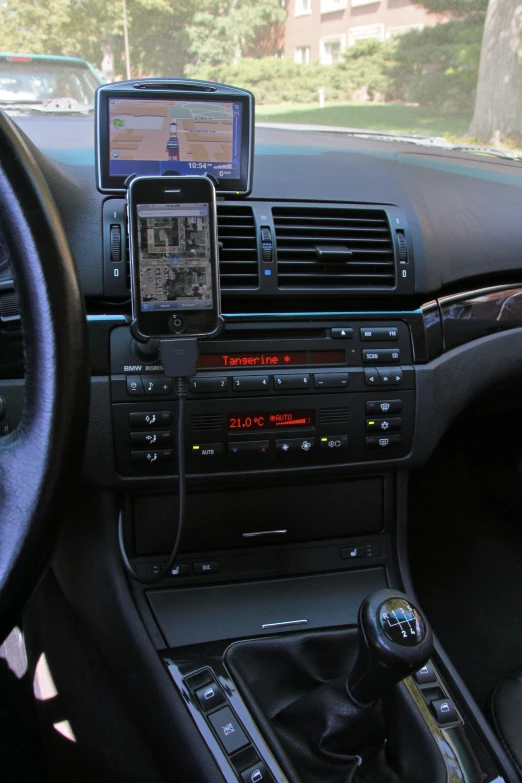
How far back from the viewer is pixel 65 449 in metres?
0.87

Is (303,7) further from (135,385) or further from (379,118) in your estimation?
(135,385)

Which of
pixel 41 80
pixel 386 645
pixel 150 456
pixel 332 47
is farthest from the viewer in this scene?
pixel 332 47

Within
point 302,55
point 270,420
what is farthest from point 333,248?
point 302,55

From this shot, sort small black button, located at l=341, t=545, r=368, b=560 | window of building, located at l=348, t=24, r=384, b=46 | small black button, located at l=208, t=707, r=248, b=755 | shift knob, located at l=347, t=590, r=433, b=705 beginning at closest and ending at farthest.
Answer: shift knob, located at l=347, t=590, r=433, b=705, small black button, located at l=208, t=707, r=248, b=755, small black button, located at l=341, t=545, r=368, b=560, window of building, located at l=348, t=24, r=384, b=46

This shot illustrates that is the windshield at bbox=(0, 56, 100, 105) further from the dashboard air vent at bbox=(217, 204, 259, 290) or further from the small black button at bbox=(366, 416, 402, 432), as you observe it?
the small black button at bbox=(366, 416, 402, 432)

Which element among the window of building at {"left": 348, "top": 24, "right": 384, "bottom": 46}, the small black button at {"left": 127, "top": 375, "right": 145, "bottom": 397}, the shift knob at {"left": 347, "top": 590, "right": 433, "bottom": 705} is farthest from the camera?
the window of building at {"left": 348, "top": 24, "right": 384, "bottom": 46}

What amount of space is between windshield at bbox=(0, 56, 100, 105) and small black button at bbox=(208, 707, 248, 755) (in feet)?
5.39

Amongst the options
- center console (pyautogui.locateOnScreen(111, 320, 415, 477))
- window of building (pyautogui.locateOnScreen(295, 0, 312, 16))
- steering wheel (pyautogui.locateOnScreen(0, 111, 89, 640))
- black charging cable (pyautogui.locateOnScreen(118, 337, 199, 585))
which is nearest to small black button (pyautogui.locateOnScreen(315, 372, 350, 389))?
center console (pyautogui.locateOnScreen(111, 320, 415, 477))

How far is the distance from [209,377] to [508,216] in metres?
0.97

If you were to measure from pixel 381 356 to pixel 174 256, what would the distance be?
60cm

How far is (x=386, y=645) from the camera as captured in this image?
4.26 feet

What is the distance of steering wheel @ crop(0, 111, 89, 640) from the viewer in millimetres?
850

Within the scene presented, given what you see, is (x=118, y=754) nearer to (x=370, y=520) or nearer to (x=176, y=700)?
(x=176, y=700)

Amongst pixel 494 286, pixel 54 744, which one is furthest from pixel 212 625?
pixel 494 286
